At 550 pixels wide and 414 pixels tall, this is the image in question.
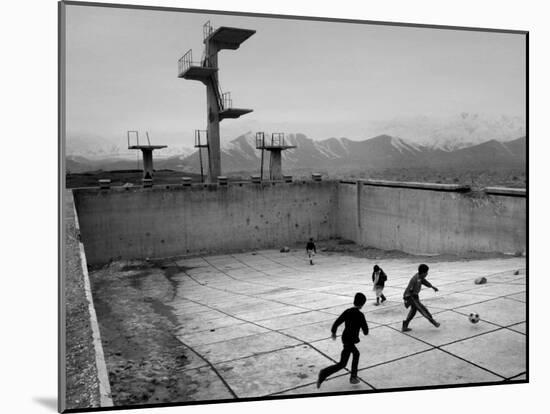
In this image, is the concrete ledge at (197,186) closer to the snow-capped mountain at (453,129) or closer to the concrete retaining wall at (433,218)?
the concrete retaining wall at (433,218)

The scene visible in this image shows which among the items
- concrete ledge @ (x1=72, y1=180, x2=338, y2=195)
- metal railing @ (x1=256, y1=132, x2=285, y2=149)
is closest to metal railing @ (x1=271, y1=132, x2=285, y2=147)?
metal railing @ (x1=256, y1=132, x2=285, y2=149)

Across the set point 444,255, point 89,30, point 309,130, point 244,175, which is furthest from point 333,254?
point 89,30

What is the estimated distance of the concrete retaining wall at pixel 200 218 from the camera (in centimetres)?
2027

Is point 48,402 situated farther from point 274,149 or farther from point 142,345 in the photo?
point 274,149

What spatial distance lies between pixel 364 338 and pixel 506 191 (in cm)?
933

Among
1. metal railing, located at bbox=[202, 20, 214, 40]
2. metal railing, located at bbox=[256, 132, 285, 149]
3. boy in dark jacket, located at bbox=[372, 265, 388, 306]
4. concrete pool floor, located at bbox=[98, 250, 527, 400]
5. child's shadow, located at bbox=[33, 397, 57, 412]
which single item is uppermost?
metal railing, located at bbox=[202, 20, 214, 40]

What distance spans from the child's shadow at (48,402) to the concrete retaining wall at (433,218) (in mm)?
12952

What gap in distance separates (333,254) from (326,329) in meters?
11.0

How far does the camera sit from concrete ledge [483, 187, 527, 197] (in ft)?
46.1

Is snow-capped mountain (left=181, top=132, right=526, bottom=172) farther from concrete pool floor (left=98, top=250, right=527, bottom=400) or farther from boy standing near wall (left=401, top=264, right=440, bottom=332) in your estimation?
boy standing near wall (left=401, top=264, right=440, bottom=332)

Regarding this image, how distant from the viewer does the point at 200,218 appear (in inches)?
862

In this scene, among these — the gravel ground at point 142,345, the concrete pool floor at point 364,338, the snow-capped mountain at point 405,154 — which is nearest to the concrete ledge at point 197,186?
the gravel ground at point 142,345

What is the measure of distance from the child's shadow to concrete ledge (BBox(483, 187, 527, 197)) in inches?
503

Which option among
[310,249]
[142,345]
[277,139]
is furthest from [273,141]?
[142,345]
